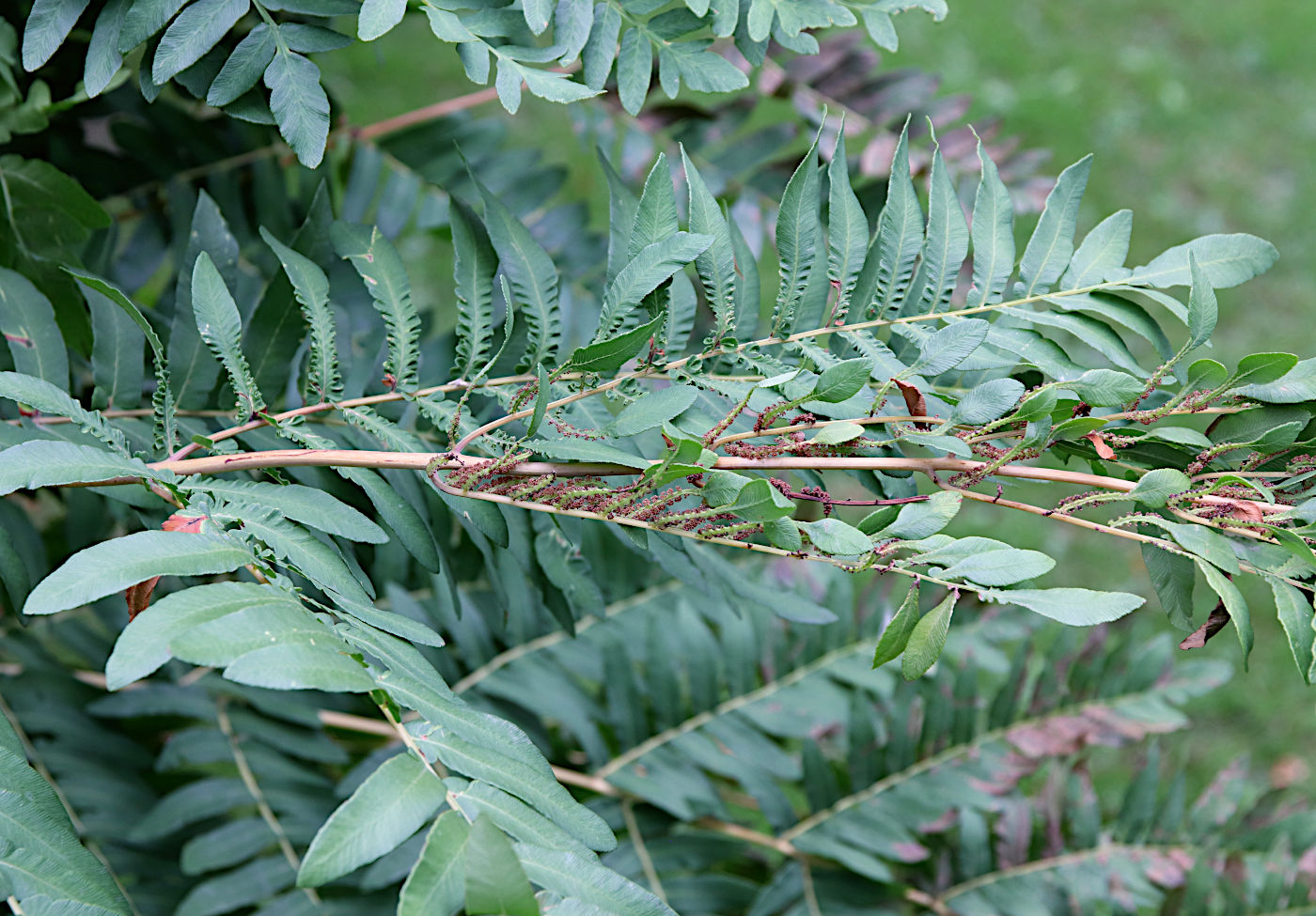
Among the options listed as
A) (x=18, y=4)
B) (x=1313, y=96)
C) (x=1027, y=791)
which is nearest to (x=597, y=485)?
(x=18, y=4)

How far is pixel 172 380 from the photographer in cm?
71

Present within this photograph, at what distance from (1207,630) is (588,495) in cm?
32

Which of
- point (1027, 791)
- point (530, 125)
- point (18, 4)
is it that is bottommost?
point (1027, 791)

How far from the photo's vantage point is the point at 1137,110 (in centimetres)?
303

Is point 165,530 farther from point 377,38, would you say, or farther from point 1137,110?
point 1137,110

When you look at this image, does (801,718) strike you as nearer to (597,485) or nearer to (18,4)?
(597,485)

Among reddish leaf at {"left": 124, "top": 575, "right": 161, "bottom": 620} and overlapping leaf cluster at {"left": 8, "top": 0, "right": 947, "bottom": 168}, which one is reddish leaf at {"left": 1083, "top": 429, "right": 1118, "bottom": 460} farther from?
reddish leaf at {"left": 124, "top": 575, "right": 161, "bottom": 620}

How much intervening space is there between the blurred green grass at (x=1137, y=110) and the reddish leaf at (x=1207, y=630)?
6.23 ft

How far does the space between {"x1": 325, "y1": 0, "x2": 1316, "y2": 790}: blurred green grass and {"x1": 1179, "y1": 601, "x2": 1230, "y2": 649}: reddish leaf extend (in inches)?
74.8

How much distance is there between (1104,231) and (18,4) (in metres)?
0.79

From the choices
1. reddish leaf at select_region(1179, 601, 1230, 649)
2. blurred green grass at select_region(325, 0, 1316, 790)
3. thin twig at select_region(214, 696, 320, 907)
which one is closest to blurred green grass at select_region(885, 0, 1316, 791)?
blurred green grass at select_region(325, 0, 1316, 790)

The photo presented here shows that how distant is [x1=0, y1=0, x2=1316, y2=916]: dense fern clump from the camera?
19.0 inches

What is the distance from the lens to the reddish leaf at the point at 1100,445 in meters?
0.53

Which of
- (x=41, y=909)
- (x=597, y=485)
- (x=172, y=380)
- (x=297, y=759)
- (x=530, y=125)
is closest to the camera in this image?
(x=41, y=909)
